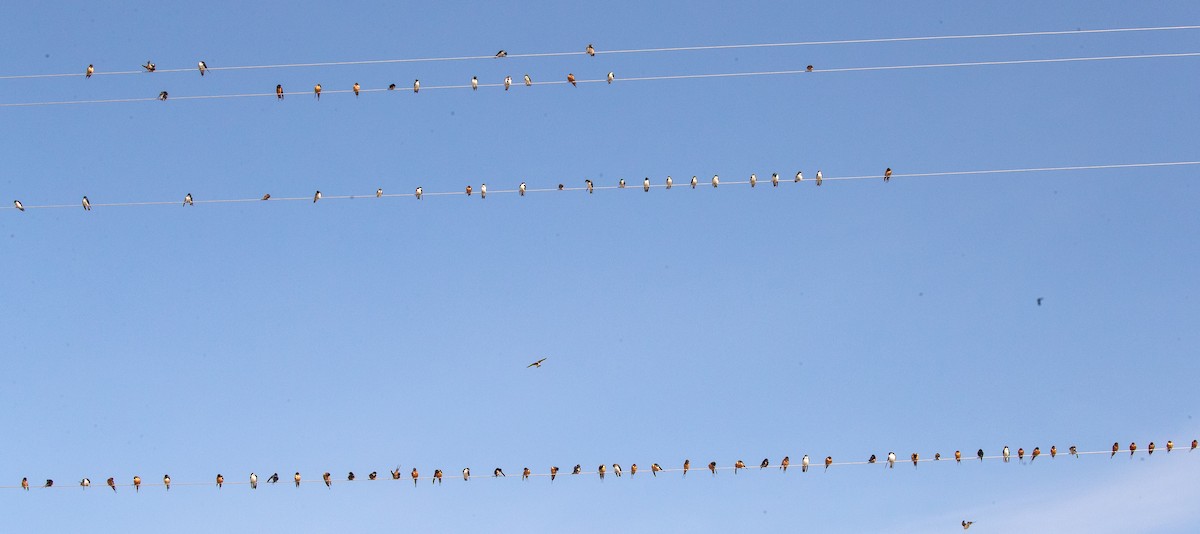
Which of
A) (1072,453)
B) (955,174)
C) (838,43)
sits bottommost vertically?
(1072,453)

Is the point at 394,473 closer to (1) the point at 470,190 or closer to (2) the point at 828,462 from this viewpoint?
(1) the point at 470,190

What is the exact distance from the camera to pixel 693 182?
43438mm

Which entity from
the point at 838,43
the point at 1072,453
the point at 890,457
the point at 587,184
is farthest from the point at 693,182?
the point at 1072,453

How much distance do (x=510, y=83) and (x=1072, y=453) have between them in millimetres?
16636

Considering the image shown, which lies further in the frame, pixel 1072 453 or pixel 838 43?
pixel 1072 453

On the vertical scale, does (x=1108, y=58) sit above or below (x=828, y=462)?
above

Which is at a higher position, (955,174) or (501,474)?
(955,174)

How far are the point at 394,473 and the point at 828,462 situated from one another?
1095 cm

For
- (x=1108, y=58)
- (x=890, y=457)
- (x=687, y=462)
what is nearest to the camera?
(x=1108, y=58)

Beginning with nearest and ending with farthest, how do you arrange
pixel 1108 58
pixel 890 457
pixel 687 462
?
pixel 1108 58, pixel 890 457, pixel 687 462

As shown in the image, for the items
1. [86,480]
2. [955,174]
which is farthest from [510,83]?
[86,480]

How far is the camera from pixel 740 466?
4325 cm

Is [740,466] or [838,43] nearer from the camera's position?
[838,43]

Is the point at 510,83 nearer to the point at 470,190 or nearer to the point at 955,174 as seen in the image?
the point at 470,190
